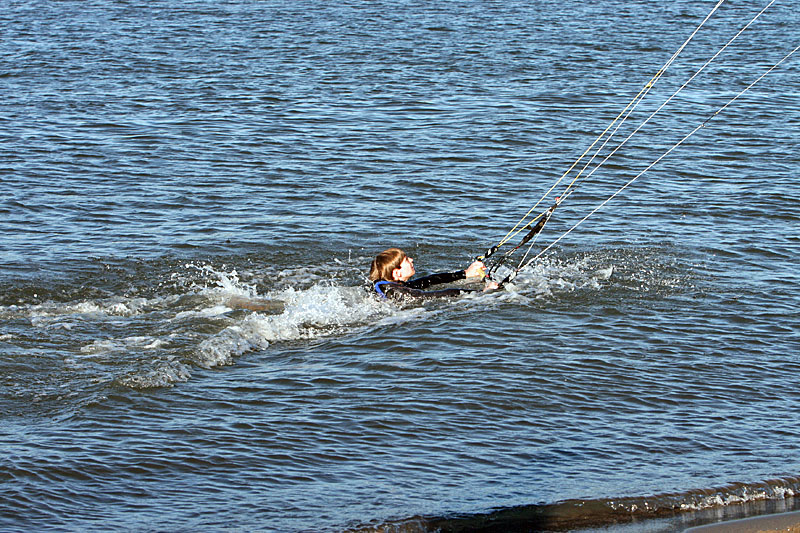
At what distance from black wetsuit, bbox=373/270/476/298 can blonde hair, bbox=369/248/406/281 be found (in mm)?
103

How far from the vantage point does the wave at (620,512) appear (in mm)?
6434

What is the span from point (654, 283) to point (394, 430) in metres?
4.84

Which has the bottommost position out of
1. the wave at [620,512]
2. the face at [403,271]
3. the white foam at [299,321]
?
the wave at [620,512]

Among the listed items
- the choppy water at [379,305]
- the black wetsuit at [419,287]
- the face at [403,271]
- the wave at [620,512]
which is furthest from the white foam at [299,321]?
the wave at [620,512]

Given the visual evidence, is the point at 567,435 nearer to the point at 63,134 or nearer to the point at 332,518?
the point at 332,518

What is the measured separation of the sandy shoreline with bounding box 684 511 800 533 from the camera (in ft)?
21.4

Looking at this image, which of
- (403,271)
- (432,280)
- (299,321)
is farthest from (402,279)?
(299,321)

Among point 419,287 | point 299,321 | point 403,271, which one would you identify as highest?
point 403,271

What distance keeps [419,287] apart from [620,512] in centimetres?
497

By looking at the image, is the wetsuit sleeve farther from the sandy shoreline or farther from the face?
the sandy shoreline

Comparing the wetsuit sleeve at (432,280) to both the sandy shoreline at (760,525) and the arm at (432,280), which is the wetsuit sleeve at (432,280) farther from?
the sandy shoreline at (760,525)

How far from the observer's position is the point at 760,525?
6590 mm

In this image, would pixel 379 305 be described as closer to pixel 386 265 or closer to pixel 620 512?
pixel 386 265

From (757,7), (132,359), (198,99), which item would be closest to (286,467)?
(132,359)
